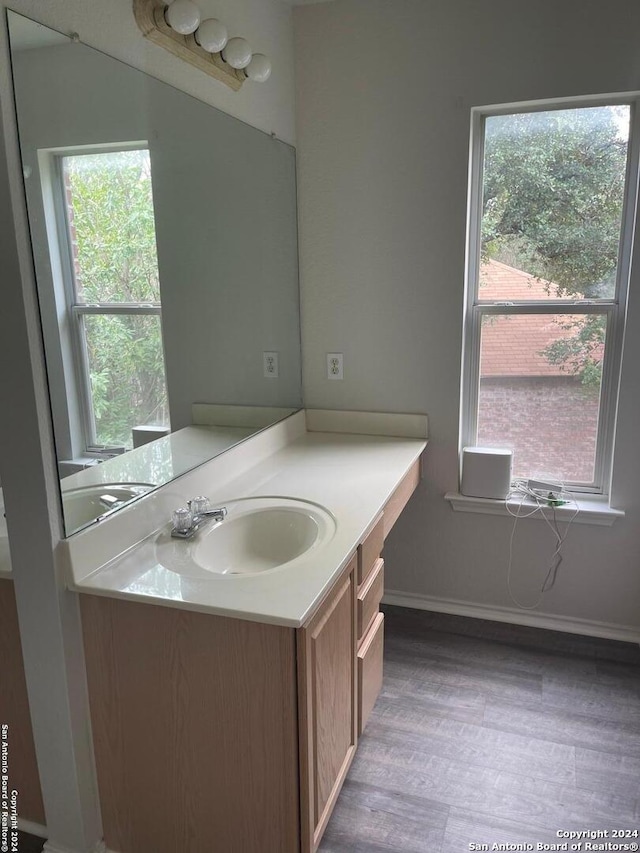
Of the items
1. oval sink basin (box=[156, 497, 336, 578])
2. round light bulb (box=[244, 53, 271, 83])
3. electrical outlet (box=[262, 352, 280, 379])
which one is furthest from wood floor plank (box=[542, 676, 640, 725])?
round light bulb (box=[244, 53, 271, 83])

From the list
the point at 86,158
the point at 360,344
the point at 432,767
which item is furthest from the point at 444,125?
the point at 432,767

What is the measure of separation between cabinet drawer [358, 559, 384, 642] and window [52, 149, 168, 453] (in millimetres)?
729

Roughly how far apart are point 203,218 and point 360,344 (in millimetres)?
920

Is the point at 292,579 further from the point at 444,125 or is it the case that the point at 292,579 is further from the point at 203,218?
the point at 444,125

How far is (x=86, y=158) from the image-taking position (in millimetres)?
1391

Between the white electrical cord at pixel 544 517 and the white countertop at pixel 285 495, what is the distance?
18.0 inches

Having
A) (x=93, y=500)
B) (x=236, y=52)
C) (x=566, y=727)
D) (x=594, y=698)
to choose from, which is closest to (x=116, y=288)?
(x=93, y=500)

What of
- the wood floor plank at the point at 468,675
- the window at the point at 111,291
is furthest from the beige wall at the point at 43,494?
the wood floor plank at the point at 468,675

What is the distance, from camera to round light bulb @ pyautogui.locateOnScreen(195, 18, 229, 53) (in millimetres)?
1739

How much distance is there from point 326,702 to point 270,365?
1.30 meters

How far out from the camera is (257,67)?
2.04 metres

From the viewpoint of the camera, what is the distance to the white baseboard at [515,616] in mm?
2543

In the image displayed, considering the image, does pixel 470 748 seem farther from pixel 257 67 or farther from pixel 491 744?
pixel 257 67

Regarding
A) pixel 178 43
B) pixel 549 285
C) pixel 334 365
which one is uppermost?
pixel 178 43
